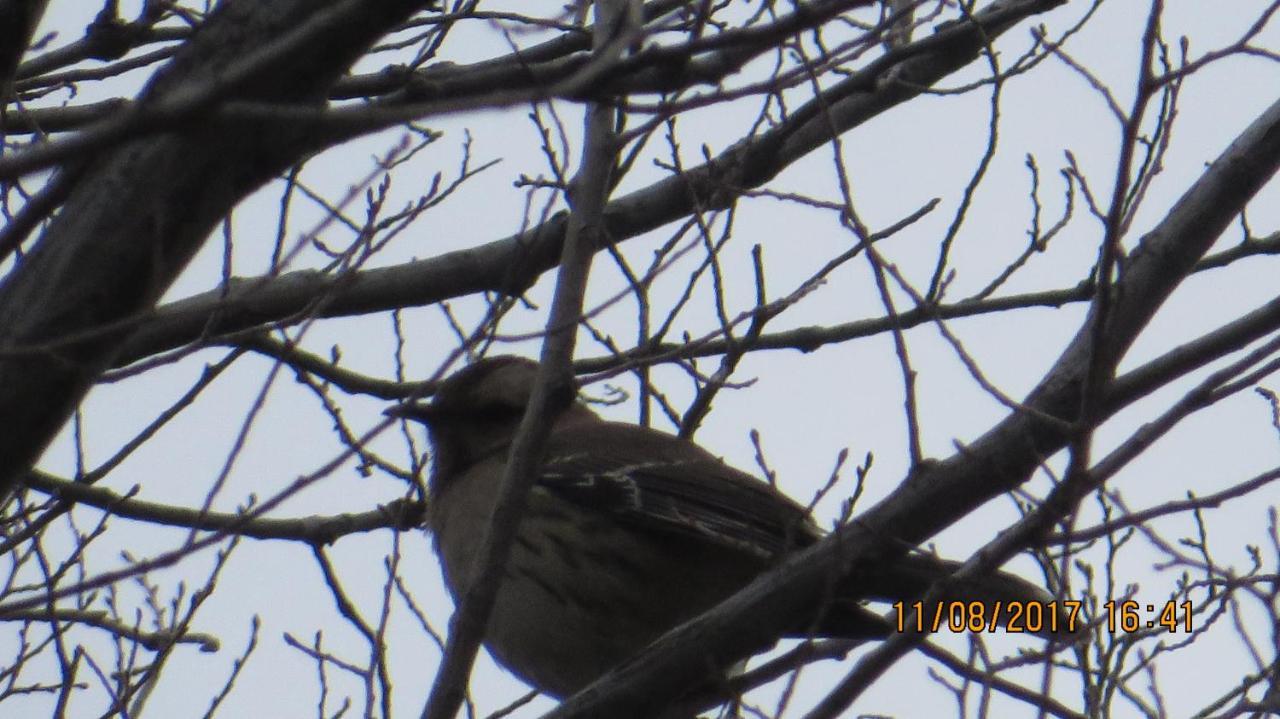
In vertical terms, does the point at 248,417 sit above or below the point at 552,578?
below

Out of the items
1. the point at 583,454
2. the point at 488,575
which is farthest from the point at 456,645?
the point at 583,454

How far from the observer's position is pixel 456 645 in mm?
3830

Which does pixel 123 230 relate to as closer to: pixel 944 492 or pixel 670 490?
pixel 944 492

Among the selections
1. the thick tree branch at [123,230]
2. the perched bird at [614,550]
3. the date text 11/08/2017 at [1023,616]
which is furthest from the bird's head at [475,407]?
the thick tree branch at [123,230]

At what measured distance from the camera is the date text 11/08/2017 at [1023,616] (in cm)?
350

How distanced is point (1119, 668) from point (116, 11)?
13.5 ft

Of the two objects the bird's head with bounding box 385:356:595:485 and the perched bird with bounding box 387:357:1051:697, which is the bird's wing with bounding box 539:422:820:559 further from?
the bird's head with bounding box 385:356:595:485

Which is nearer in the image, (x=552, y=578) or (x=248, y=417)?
(x=248, y=417)

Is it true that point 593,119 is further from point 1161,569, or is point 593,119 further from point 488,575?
point 1161,569

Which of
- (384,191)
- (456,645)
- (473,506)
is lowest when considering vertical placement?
(456,645)

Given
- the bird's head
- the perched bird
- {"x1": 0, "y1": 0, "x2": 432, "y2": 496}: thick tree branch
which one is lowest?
{"x1": 0, "y1": 0, "x2": 432, "y2": 496}: thick tree branch
